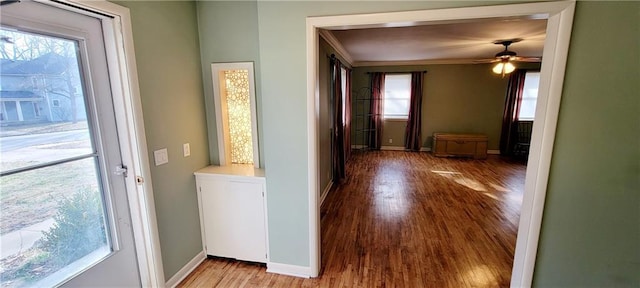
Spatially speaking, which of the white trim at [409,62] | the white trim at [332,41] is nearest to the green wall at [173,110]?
the white trim at [332,41]

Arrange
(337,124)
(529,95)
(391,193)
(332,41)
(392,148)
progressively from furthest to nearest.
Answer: (392,148)
(529,95)
(337,124)
(391,193)
(332,41)

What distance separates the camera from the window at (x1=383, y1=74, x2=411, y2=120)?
7.11 m

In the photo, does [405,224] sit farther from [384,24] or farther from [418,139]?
[418,139]

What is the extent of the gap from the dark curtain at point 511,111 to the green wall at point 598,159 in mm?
6197

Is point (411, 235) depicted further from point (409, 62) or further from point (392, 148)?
point (409, 62)

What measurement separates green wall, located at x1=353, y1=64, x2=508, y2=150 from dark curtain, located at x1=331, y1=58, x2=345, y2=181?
3.20 meters

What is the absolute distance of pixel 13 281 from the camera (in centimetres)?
125

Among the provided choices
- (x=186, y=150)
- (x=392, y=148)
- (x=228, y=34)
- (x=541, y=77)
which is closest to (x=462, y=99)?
(x=392, y=148)

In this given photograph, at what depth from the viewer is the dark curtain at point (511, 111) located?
6.46m

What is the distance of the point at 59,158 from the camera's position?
4.51 feet

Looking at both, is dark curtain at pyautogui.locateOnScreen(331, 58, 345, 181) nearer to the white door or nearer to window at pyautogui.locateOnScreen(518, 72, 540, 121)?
the white door

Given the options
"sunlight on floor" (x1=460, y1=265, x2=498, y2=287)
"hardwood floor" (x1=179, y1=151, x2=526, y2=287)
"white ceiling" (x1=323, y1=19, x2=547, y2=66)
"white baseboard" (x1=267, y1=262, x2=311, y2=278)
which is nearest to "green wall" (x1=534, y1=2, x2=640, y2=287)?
"sunlight on floor" (x1=460, y1=265, x2=498, y2=287)

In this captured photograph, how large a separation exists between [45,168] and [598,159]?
279cm

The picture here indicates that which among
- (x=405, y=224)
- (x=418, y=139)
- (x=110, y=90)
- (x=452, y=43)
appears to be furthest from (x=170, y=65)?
(x=418, y=139)
